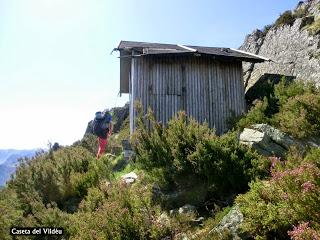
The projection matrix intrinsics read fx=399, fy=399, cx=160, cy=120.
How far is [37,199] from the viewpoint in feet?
40.4

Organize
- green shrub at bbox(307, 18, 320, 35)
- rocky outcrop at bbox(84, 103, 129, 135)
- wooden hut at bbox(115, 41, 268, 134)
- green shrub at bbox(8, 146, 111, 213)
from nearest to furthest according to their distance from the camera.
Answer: green shrub at bbox(8, 146, 111, 213)
wooden hut at bbox(115, 41, 268, 134)
green shrub at bbox(307, 18, 320, 35)
rocky outcrop at bbox(84, 103, 129, 135)

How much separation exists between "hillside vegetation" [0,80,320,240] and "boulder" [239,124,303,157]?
0.51m

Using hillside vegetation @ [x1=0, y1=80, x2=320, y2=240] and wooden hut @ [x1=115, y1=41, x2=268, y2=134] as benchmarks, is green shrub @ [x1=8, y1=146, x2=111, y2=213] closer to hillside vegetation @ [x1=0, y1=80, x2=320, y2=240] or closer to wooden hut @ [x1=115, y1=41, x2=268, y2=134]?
hillside vegetation @ [x1=0, y1=80, x2=320, y2=240]

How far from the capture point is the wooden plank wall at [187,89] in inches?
674

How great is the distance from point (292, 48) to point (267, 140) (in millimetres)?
11578

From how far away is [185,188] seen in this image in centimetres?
1043

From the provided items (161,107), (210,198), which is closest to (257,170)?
(210,198)

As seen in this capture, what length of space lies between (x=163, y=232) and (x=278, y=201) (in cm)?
237

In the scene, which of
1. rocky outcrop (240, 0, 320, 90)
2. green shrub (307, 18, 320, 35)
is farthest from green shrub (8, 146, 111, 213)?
green shrub (307, 18, 320, 35)

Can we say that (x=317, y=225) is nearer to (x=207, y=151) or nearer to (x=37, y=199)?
(x=207, y=151)

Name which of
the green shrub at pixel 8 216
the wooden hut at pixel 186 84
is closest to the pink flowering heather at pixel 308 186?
the green shrub at pixel 8 216

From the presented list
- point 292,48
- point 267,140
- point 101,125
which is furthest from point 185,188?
point 292,48

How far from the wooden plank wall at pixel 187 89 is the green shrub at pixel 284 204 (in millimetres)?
9806

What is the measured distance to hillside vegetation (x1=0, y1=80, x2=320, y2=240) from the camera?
6734mm
